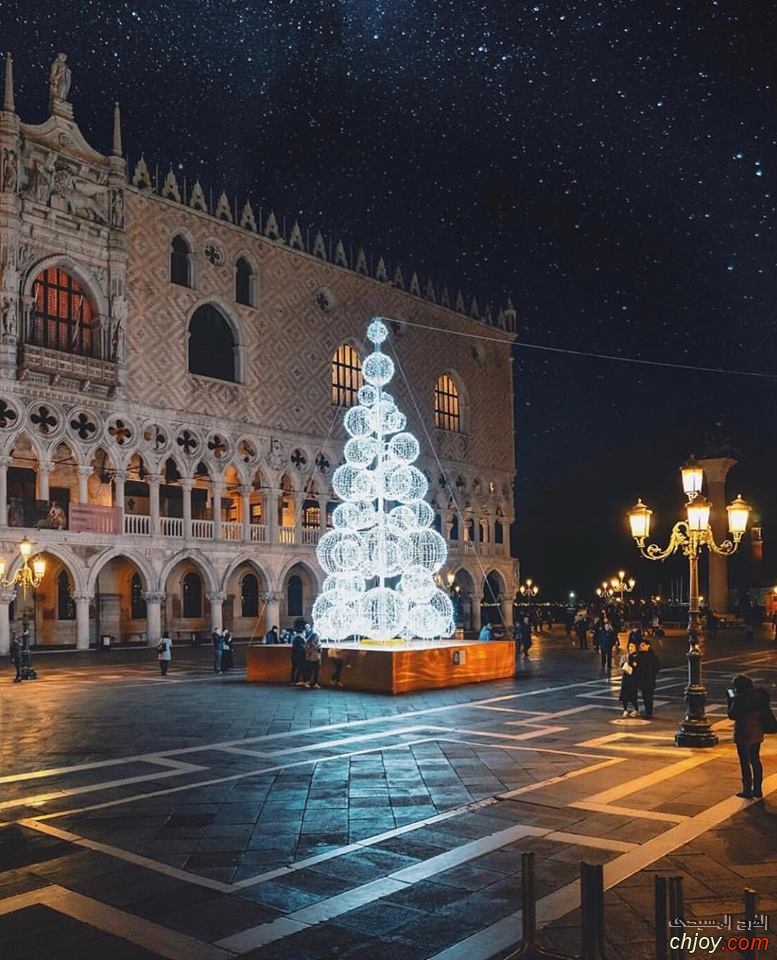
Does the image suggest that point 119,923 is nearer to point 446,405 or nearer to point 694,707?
point 694,707

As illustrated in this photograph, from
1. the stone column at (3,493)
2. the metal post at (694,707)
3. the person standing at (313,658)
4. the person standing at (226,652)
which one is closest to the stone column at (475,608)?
the person standing at (226,652)

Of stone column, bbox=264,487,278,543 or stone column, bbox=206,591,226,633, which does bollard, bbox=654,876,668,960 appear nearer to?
stone column, bbox=206,591,226,633

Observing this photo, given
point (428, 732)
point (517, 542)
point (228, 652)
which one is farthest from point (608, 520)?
point (428, 732)

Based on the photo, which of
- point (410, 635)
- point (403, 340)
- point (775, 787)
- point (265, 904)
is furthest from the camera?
point (403, 340)

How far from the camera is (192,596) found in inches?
1283

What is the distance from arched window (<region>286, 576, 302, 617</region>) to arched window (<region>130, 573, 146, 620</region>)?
5.91m

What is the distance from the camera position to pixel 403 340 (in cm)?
3784

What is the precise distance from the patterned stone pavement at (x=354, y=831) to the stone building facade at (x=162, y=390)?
14.1 metres

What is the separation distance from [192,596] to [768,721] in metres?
27.2

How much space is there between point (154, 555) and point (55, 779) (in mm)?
20217

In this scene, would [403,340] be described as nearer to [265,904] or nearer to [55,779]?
[55,779]

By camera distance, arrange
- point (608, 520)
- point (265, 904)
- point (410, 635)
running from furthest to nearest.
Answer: point (608, 520)
point (410, 635)
point (265, 904)

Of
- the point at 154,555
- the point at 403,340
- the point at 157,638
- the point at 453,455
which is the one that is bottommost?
the point at 157,638

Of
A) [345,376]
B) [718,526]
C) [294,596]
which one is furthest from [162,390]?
[718,526]
